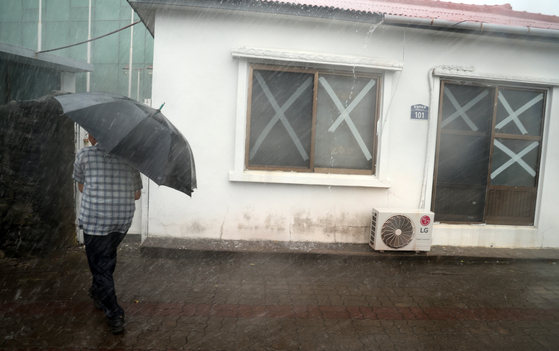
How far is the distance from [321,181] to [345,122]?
114cm

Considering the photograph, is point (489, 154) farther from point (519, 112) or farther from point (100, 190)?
point (100, 190)

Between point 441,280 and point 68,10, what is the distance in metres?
10.7

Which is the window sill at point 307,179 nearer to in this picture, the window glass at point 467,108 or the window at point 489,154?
the window at point 489,154

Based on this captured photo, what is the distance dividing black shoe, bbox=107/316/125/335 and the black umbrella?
140cm

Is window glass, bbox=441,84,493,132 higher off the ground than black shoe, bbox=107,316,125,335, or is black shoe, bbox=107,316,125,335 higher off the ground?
window glass, bbox=441,84,493,132

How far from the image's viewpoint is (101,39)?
9422 mm

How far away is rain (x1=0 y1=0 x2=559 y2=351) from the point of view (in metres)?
4.36

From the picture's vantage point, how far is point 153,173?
10.5 feet

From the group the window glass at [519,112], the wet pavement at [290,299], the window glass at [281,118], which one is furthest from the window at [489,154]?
the window glass at [281,118]

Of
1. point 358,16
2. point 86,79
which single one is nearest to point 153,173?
point 358,16

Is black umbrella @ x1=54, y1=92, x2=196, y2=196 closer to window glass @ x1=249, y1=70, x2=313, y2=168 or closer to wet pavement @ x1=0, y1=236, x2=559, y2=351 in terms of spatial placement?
wet pavement @ x1=0, y1=236, x2=559, y2=351

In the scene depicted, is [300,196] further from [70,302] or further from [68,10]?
[68,10]

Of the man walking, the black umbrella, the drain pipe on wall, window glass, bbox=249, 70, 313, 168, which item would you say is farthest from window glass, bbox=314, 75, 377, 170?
the man walking

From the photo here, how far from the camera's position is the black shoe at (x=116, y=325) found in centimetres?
346
